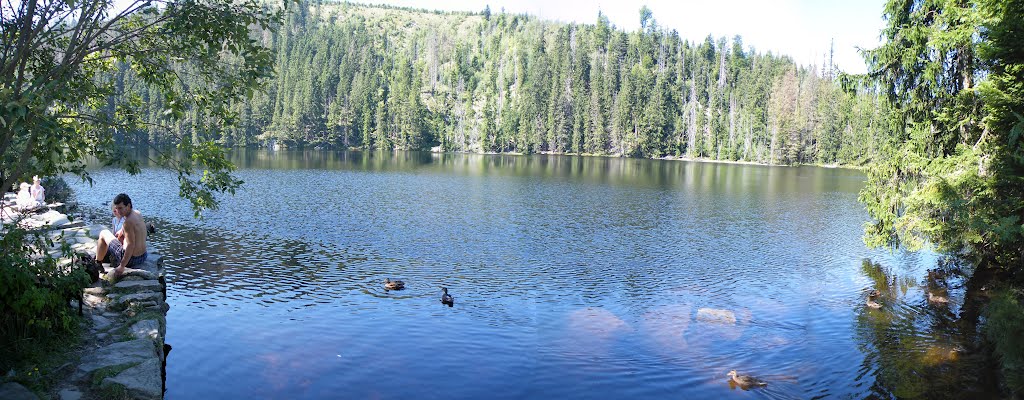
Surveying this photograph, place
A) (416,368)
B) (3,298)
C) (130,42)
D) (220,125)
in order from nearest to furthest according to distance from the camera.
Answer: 1. (3,298)
2. (220,125)
3. (130,42)
4. (416,368)

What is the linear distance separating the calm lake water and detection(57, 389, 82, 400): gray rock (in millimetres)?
2581

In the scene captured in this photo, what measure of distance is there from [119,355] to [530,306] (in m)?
9.46

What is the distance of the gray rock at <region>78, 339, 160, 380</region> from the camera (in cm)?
849

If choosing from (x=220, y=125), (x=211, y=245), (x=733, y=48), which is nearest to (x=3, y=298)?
(x=220, y=125)

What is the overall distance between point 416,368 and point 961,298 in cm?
A: 1491

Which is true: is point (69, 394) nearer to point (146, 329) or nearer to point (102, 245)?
point (146, 329)

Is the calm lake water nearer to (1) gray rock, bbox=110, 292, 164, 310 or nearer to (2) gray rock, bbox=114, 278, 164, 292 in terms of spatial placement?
(1) gray rock, bbox=110, 292, 164, 310

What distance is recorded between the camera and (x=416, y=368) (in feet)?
38.9

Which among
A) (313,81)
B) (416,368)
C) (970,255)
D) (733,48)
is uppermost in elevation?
(733,48)

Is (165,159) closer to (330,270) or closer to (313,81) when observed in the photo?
(330,270)

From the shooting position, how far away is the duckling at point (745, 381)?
37.1 feet

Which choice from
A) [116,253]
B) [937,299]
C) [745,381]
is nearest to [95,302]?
[116,253]

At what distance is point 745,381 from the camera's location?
11375mm

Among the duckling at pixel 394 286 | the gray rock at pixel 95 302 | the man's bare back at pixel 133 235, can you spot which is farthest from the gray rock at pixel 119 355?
the duckling at pixel 394 286
